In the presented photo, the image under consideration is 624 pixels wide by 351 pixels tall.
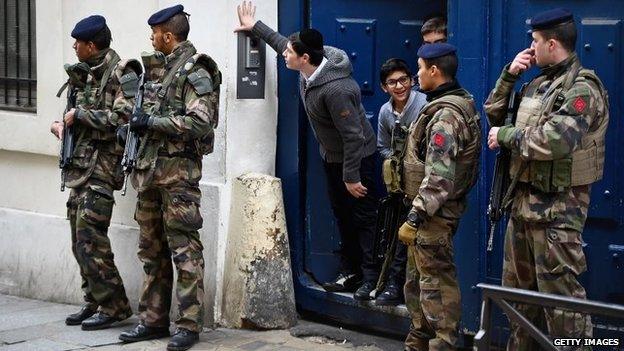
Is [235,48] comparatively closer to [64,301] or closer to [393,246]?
[393,246]

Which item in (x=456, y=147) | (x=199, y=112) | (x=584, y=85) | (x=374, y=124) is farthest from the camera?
(x=374, y=124)

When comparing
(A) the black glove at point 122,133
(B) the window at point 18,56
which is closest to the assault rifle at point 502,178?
(A) the black glove at point 122,133

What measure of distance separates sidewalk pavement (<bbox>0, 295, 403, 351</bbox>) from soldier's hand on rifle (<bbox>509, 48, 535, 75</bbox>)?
2040 millimetres

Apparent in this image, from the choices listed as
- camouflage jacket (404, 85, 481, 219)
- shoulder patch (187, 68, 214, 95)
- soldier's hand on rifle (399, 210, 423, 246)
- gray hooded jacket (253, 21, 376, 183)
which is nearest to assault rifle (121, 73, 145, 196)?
shoulder patch (187, 68, 214, 95)

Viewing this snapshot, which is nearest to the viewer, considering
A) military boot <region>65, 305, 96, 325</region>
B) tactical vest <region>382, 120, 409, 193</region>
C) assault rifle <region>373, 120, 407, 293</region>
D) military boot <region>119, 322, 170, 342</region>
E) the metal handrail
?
the metal handrail

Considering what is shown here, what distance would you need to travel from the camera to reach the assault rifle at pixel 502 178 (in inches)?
237

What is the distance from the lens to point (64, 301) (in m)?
8.78

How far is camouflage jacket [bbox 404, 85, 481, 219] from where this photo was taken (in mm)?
6172

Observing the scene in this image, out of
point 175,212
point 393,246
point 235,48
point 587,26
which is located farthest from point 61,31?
point 587,26

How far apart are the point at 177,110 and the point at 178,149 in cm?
23

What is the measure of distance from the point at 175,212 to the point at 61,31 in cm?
230

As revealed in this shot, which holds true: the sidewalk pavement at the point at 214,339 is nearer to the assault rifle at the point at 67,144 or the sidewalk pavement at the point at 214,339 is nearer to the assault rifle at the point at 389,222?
the assault rifle at the point at 389,222

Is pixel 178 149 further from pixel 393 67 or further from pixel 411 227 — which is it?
pixel 411 227

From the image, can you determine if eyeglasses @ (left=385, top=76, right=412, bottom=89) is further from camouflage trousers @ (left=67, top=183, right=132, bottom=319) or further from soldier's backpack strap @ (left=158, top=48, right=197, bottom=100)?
camouflage trousers @ (left=67, top=183, right=132, bottom=319)
